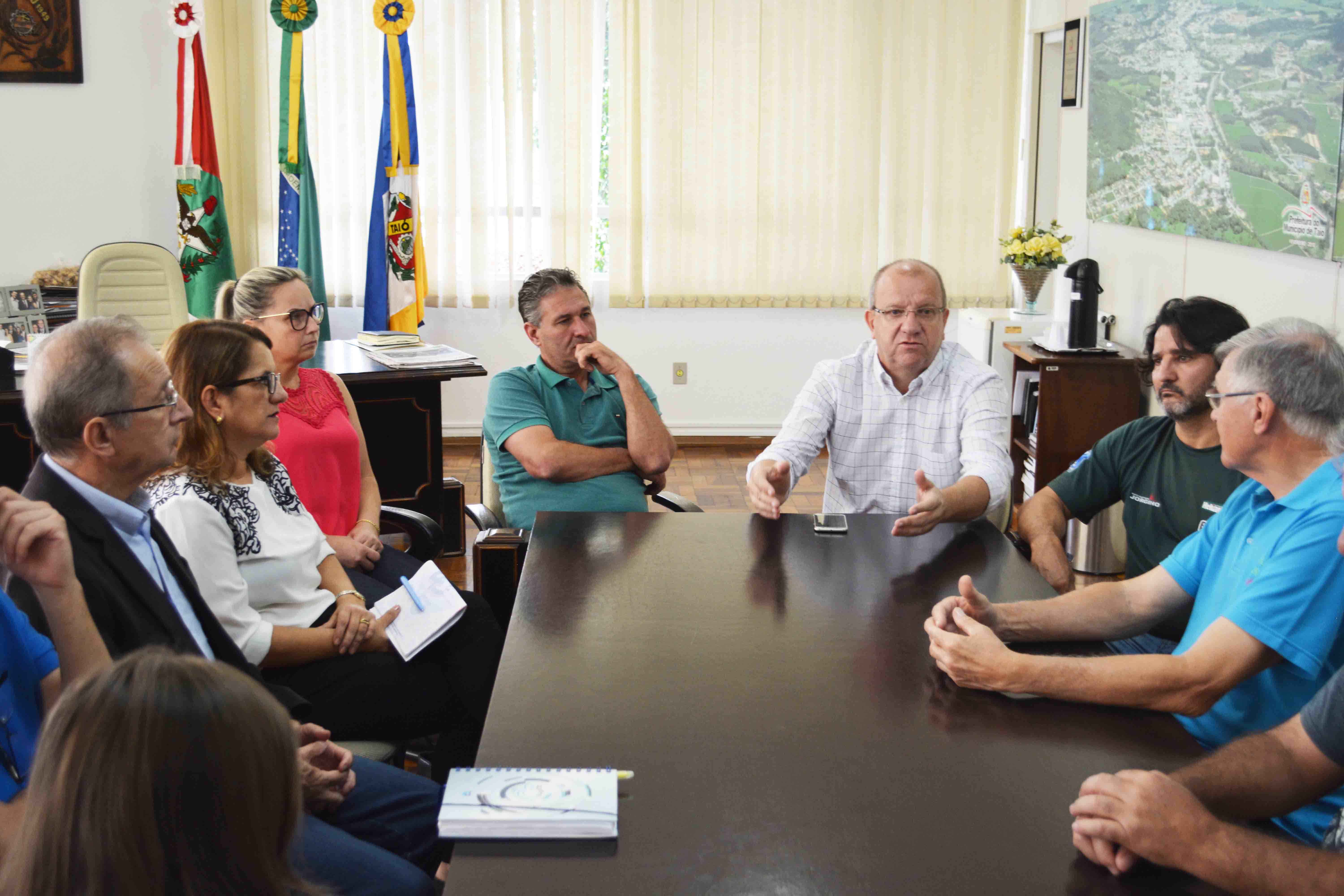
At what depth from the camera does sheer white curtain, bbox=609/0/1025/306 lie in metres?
5.89

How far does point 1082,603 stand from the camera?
1904 mm

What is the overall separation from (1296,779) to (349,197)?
543cm

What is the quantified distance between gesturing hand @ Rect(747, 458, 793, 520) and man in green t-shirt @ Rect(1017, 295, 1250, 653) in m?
0.59

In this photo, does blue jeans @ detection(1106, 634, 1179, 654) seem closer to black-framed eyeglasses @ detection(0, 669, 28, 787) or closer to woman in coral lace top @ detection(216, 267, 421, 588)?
woman in coral lace top @ detection(216, 267, 421, 588)

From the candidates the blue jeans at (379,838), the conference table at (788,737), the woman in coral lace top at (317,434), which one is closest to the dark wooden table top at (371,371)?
the woman in coral lace top at (317,434)

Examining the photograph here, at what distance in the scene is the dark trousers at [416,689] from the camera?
217 cm

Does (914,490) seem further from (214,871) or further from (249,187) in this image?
(249,187)

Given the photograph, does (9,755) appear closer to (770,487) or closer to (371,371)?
(770,487)

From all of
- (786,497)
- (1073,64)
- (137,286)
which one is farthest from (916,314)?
(137,286)

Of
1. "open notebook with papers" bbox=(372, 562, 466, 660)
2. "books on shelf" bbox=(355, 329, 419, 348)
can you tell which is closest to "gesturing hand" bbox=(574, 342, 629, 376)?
"open notebook with papers" bbox=(372, 562, 466, 660)

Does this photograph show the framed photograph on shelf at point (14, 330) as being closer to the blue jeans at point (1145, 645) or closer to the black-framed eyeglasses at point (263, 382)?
the black-framed eyeglasses at point (263, 382)

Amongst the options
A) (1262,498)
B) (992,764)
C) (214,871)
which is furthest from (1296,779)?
(214,871)

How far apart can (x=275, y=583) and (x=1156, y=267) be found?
11.7ft

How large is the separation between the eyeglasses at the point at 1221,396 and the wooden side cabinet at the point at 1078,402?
254 cm
